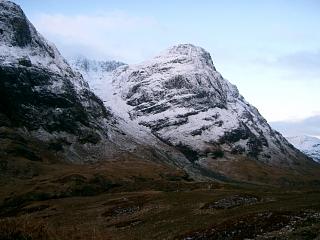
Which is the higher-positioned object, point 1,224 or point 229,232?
point 1,224

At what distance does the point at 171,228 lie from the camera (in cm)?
4872

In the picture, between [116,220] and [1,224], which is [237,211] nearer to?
[116,220]

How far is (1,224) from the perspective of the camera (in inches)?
947

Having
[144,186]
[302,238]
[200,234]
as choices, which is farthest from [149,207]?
[144,186]

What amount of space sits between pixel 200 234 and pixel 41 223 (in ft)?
63.8

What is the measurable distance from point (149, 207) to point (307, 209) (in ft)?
99.4

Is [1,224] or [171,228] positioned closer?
[1,224]

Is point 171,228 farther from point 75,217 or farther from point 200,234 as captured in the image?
point 75,217

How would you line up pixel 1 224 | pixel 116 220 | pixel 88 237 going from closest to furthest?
pixel 1 224, pixel 88 237, pixel 116 220

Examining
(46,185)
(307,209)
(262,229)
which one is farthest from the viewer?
(46,185)

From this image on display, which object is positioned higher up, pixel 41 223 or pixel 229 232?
pixel 41 223

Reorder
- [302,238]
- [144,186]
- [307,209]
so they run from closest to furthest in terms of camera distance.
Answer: [302,238], [307,209], [144,186]

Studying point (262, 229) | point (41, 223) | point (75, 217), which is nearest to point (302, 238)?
point (262, 229)

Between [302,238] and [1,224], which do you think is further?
[302,238]
